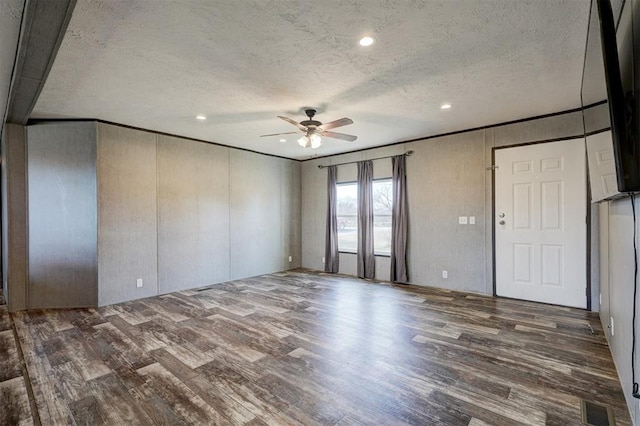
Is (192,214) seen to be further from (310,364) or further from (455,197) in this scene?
(455,197)

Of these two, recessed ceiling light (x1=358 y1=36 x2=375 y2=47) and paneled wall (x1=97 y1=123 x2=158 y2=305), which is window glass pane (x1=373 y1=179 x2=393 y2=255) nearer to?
recessed ceiling light (x1=358 y1=36 x2=375 y2=47)

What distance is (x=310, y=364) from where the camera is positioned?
2.61m

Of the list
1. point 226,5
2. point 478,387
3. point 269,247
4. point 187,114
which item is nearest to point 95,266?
point 187,114

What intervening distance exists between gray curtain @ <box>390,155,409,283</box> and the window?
24cm

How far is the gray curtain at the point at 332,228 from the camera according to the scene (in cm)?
650

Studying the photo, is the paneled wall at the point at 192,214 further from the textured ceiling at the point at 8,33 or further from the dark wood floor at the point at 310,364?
the textured ceiling at the point at 8,33

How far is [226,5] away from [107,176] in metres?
3.48

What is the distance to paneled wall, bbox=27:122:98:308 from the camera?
409 centimetres

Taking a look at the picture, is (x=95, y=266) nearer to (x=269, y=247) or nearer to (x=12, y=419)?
(x=12, y=419)

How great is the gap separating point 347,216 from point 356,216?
0.24 metres

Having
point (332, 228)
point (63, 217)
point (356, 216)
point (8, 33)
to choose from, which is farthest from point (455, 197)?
point (63, 217)

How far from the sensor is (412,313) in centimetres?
386

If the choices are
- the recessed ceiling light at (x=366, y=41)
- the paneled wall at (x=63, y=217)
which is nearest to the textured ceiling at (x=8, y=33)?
the paneled wall at (x=63, y=217)

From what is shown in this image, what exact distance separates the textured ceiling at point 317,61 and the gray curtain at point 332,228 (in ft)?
7.88
